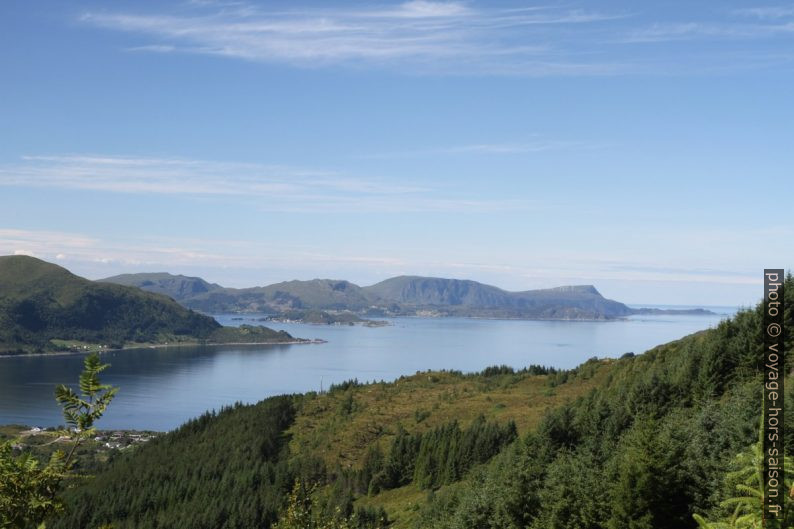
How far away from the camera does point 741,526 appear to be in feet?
36.4

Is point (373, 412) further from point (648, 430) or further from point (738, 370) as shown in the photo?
point (648, 430)

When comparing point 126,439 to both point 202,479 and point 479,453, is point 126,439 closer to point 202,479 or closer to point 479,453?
point 202,479

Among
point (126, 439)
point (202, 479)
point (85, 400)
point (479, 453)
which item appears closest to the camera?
point (85, 400)

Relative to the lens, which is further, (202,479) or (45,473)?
(202,479)

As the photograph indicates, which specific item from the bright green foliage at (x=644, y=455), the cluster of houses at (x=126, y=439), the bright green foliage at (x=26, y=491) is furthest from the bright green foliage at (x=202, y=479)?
the bright green foliage at (x=26, y=491)

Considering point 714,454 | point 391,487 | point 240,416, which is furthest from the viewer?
point 240,416

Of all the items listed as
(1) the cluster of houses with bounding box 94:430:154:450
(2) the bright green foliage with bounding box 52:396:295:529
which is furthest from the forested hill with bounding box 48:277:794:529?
(1) the cluster of houses with bounding box 94:430:154:450

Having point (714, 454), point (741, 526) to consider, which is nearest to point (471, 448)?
point (714, 454)

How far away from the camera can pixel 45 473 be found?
9477 millimetres

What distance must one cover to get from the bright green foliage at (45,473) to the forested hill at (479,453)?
491mm

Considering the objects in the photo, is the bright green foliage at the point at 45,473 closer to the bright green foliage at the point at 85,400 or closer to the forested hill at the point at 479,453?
the bright green foliage at the point at 85,400

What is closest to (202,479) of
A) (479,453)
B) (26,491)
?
(479,453)

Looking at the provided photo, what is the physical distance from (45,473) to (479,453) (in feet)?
230

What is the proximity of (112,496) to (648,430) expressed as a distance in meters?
92.0
